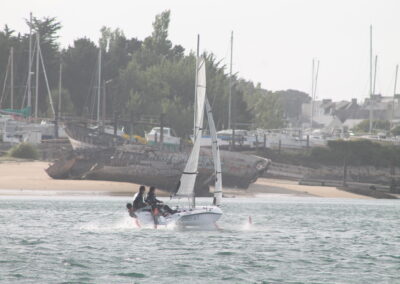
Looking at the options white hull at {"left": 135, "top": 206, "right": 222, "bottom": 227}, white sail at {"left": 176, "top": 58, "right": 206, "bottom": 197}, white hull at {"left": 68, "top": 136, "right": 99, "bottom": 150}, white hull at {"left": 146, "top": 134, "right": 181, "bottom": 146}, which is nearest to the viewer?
white hull at {"left": 135, "top": 206, "right": 222, "bottom": 227}

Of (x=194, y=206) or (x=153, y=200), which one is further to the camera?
(x=194, y=206)

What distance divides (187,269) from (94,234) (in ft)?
35.0

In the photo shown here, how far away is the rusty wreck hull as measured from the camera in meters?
64.8

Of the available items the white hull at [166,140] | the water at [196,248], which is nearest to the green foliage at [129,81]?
the white hull at [166,140]

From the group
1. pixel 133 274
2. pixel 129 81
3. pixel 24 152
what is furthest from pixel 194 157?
pixel 129 81

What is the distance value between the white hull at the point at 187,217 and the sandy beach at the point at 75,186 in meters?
24.5

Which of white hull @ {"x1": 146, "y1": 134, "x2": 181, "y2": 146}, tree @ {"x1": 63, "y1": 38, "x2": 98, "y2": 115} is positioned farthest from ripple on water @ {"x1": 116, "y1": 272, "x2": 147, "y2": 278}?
tree @ {"x1": 63, "y1": 38, "x2": 98, "y2": 115}

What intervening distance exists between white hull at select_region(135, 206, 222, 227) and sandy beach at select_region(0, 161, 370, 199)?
966 inches

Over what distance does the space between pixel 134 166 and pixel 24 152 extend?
57.1 ft

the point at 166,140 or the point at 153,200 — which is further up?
the point at 166,140

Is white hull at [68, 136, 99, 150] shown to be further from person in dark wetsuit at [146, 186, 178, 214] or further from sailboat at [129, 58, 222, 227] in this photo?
person in dark wetsuit at [146, 186, 178, 214]

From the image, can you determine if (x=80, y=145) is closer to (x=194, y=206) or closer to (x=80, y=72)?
(x=194, y=206)

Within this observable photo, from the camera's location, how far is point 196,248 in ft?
109

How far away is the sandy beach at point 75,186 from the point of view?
6216 cm
